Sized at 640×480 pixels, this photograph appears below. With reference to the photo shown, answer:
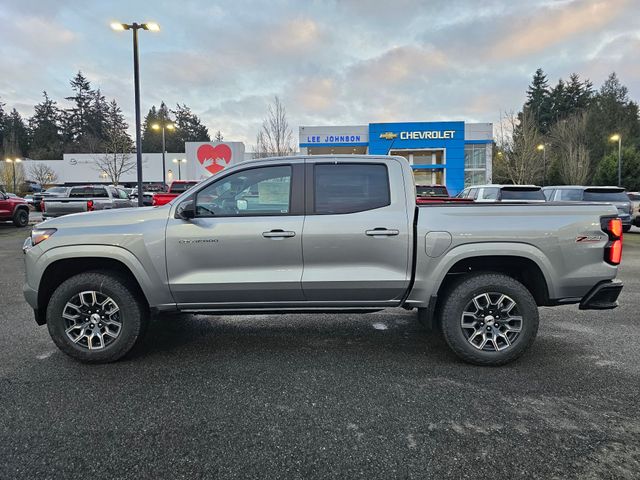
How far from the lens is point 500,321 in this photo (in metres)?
3.79

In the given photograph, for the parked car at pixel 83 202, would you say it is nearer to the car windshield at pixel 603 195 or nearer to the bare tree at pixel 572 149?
the car windshield at pixel 603 195

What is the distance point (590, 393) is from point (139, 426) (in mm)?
3404

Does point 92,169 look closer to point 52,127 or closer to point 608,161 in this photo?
point 52,127

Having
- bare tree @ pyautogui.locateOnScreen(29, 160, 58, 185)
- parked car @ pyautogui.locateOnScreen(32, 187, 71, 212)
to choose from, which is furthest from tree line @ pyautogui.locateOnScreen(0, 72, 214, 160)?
parked car @ pyautogui.locateOnScreen(32, 187, 71, 212)

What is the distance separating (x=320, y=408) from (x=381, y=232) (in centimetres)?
157

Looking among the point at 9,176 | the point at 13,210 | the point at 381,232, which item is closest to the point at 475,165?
the point at 13,210

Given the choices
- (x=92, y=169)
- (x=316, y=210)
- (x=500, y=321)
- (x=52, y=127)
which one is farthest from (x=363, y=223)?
(x=52, y=127)

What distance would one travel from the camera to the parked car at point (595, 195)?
1275cm

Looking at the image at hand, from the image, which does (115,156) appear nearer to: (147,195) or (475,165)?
(147,195)

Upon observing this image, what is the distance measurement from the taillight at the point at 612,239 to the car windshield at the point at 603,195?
34.4 feet

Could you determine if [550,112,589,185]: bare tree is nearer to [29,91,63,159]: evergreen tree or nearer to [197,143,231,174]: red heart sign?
[197,143,231,174]: red heart sign

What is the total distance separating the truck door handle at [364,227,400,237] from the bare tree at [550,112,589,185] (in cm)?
4358

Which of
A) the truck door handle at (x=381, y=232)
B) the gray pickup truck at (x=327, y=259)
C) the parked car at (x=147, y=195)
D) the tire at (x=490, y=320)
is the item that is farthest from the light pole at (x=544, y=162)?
the truck door handle at (x=381, y=232)

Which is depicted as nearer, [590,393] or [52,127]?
[590,393]
